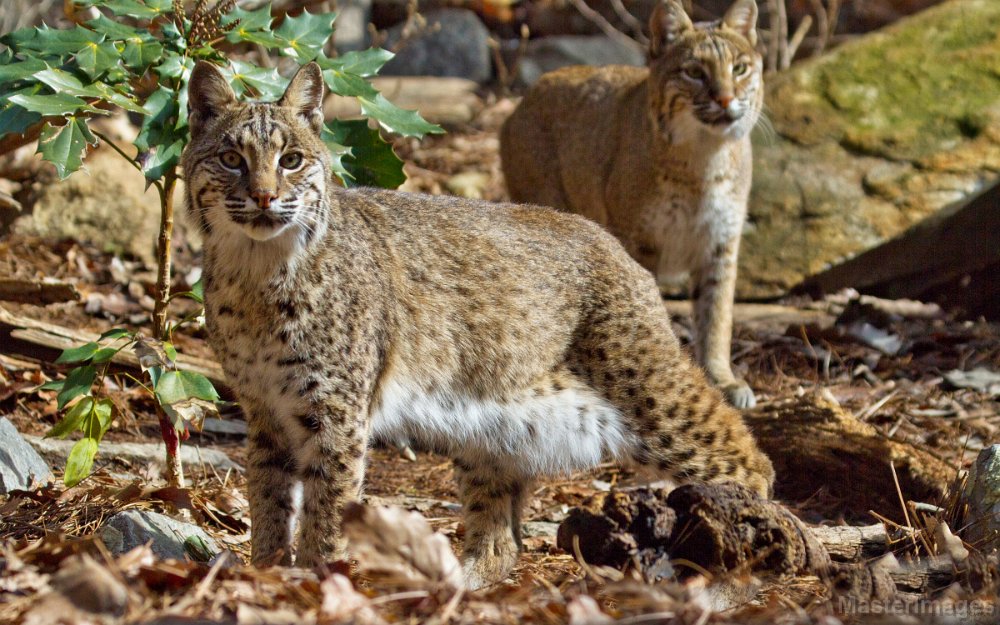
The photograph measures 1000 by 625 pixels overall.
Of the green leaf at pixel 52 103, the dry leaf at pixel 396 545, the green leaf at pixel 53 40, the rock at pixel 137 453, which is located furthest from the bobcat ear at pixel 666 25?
the dry leaf at pixel 396 545

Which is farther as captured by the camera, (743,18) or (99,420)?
(743,18)

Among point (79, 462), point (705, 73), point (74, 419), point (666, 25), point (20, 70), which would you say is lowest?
point (79, 462)

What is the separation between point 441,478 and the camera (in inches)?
252

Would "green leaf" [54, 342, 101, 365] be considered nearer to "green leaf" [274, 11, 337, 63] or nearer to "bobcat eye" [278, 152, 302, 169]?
"bobcat eye" [278, 152, 302, 169]

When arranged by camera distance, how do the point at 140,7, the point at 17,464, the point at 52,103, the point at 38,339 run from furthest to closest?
the point at 38,339
the point at 17,464
the point at 140,7
the point at 52,103

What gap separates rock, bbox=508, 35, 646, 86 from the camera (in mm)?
13992

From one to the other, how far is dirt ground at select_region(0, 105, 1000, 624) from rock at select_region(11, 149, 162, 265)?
0.49 ft

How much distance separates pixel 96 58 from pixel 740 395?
3.93m

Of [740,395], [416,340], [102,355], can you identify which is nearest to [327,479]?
[416,340]

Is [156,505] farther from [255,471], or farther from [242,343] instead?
[242,343]

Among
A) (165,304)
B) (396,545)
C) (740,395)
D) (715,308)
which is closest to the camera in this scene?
(396,545)

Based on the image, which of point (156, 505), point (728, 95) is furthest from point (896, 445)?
point (156, 505)

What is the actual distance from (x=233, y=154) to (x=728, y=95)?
387cm

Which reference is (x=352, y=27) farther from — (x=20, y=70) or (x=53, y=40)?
(x=20, y=70)
